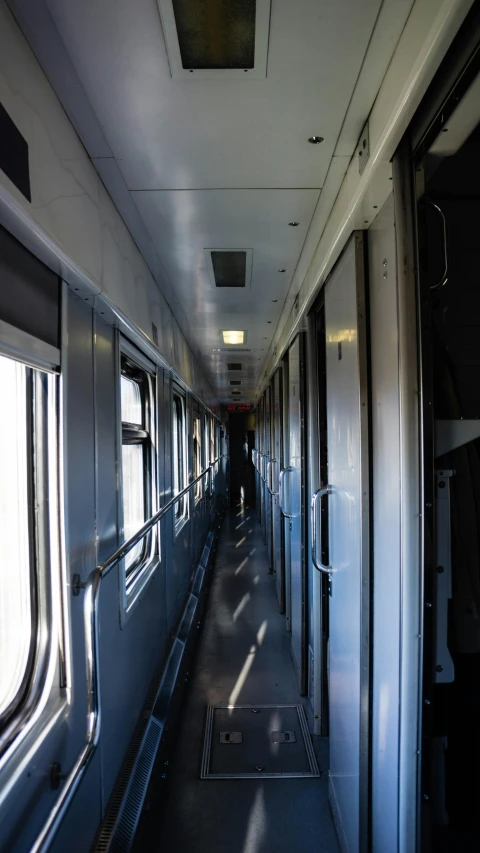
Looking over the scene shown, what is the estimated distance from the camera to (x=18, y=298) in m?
1.31

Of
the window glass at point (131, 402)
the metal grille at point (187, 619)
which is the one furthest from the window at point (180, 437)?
the window glass at point (131, 402)

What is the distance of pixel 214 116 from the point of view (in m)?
1.61

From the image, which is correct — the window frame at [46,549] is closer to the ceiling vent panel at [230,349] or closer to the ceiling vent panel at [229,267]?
the ceiling vent panel at [229,267]

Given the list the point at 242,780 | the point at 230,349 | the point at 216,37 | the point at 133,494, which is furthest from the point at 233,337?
the point at 216,37

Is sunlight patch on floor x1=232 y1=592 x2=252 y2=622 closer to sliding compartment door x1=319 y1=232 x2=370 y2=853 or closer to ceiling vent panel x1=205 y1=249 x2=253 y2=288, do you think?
sliding compartment door x1=319 y1=232 x2=370 y2=853

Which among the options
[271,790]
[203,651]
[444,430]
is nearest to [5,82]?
[444,430]

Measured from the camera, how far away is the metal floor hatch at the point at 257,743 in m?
2.77

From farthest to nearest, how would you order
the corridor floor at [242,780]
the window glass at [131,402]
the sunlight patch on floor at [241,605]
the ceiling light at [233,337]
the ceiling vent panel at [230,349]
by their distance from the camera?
the ceiling vent panel at [230,349] → the ceiling light at [233,337] → the sunlight patch on floor at [241,605] → the window glass at [131,402] → the corridor floor at [242,780]

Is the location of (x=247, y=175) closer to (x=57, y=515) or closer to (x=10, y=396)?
(x=10, y=396)

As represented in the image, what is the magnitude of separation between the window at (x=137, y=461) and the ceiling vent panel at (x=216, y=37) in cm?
186

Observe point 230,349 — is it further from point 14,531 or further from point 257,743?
point 14,531

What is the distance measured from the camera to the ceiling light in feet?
17.6

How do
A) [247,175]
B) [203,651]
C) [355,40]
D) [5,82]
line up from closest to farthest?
1. [5,82]
2. [355,40]
3. [247,175]
4. [203,651]

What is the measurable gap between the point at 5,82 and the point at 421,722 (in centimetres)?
203
